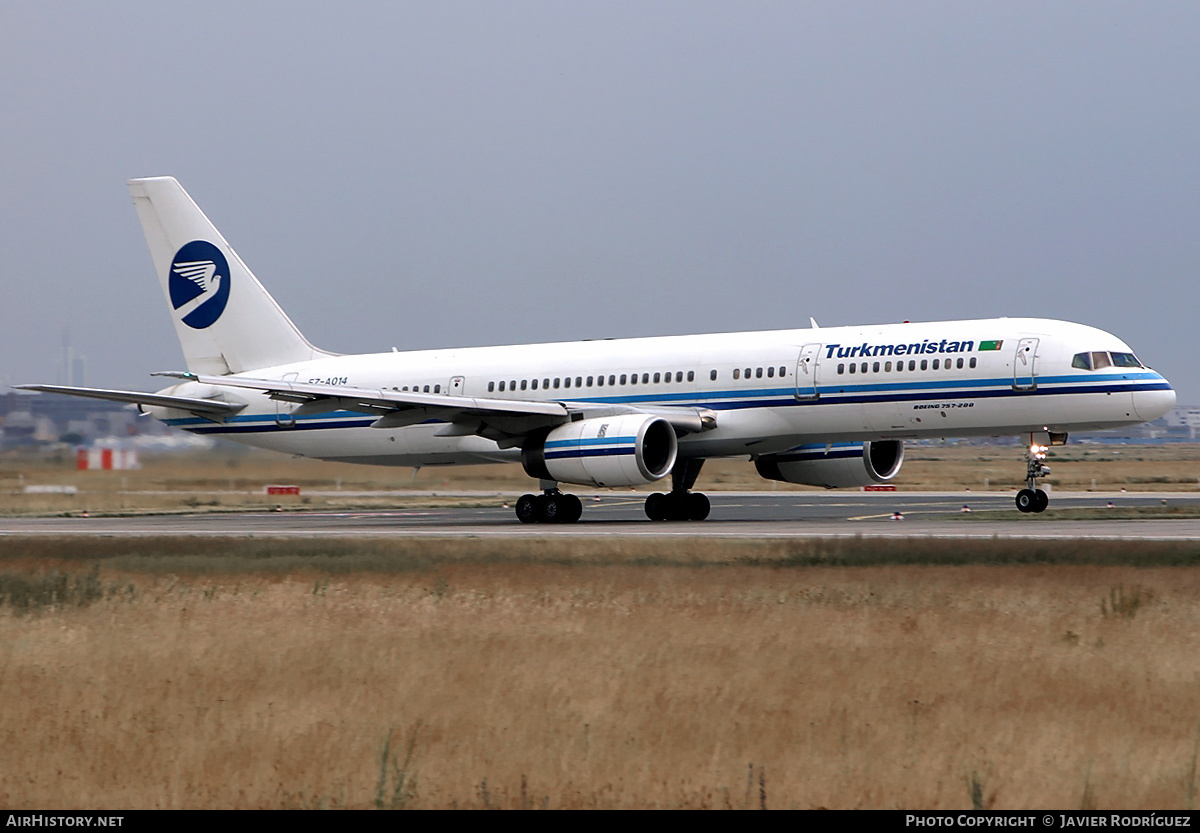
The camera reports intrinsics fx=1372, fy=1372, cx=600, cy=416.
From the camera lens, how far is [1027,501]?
29.0m

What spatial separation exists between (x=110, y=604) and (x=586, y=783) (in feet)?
27.8

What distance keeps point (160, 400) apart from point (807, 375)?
52.7ft

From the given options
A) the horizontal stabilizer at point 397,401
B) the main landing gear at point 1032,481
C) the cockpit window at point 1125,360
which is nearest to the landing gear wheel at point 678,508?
the horizontal stabilizer at point 397,401

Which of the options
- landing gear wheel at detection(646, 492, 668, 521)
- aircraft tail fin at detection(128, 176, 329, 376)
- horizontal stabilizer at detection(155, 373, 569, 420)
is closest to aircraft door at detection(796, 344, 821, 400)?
landing gear wheel at detection(646, 492, 668, 521)

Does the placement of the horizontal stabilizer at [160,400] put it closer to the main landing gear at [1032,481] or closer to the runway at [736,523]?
the runway at [736,523]

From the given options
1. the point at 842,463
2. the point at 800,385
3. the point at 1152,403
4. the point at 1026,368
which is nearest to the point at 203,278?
the point at 800,385

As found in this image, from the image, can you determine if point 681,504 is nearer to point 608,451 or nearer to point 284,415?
point 608,451

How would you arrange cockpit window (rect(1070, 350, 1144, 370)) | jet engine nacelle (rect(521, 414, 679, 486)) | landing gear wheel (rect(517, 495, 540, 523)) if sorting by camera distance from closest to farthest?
cockpit window (rect(1070, 350, 1144, 370)) < jet engine nacelle (rect(521, 414, 679, 486)) < landing gear wheel (rect(517, 495, 540, 523))

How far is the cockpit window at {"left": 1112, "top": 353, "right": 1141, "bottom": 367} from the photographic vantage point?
26.7 meters

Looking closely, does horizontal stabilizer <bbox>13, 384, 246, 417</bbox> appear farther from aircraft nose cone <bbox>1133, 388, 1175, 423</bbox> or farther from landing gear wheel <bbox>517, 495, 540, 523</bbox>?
aircraft nose cone <bbox>1133, 388, 1175, 423</bbox>

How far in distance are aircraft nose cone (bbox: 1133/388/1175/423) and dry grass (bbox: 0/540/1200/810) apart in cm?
1176
